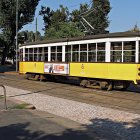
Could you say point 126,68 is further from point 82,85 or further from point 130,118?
point 130,118

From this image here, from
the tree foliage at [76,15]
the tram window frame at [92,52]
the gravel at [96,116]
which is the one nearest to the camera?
the gravel at [96,116]

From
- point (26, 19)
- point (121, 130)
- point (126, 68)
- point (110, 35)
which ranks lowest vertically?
point (121, 130)

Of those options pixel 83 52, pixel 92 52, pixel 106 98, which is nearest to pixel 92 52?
pixel 92 52

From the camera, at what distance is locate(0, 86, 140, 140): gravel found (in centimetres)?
1082

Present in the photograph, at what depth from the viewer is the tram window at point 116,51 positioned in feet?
70.5

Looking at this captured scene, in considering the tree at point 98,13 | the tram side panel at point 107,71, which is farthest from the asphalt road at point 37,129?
the tree at point 98,13

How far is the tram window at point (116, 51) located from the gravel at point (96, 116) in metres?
4.56

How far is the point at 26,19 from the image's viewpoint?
59812 mm

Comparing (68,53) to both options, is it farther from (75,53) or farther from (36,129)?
(36,129)

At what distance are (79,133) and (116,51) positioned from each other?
41.3 feet

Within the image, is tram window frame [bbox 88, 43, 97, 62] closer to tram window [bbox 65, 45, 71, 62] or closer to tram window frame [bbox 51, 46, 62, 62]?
tram window [bbox 65, 45, 71, 62]

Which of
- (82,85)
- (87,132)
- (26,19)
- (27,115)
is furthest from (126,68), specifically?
(26,19)

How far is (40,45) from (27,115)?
1719 cm

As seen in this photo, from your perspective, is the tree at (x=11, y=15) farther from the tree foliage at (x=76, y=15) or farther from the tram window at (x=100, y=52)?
the tram window at (x=100, y=52)
